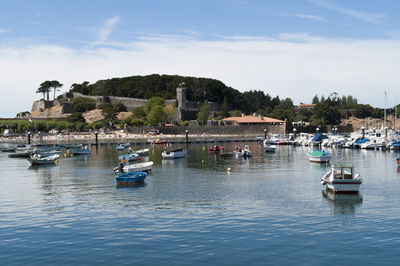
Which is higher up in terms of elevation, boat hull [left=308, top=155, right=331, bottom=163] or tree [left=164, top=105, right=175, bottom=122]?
tree [left=164, top=105, right=175, bottom=122]

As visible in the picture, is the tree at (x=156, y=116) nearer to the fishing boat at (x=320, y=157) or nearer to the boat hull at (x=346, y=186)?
the fishing boat at (x=320, y=157)

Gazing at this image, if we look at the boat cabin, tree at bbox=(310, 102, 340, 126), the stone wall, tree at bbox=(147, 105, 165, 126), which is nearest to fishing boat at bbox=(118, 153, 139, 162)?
the boat cabin

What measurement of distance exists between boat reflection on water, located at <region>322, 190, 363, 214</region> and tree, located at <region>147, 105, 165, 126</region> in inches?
5143

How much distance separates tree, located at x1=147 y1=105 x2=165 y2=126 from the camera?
167625 millimetres

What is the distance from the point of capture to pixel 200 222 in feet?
95.1

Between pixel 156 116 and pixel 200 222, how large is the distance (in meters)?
141

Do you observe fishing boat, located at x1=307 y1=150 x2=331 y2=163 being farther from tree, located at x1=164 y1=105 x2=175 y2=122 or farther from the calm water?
tree, located at x1=164 y1=105 x2=175 y2=122

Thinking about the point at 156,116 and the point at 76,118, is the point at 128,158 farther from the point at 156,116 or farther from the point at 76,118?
the point at 76,118

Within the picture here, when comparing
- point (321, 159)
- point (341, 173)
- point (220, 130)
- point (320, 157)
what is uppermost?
point (220, 130)

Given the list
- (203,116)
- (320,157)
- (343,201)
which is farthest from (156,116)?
(343,201)

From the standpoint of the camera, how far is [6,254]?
76.5ft

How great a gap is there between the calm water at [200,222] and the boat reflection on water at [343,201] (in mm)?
77

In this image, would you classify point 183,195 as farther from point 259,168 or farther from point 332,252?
point 259,168

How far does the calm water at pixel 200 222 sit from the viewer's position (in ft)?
74.3
